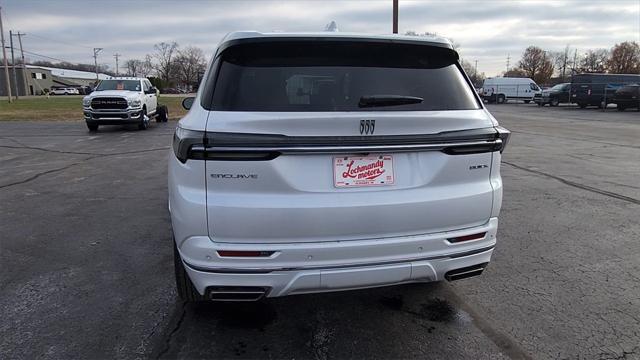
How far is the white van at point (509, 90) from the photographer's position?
50188 millimetres

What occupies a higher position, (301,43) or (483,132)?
(301,43)

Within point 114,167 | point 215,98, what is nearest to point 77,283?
point 215,98

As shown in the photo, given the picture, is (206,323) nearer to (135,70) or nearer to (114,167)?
(114,167)

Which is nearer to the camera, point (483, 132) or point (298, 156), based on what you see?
point (298, 156)

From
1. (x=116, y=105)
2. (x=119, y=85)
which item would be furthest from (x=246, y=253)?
(x=119, y=85)

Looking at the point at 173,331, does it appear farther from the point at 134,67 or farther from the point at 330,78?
the point at 134,67

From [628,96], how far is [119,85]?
105ft

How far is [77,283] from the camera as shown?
4.00m

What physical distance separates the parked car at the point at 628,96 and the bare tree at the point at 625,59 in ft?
220

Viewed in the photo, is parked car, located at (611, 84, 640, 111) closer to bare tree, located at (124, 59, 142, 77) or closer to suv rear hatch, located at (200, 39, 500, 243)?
suv rear hatch, located at (200, 39, 500, 243)

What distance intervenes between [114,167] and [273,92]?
7.87 metres

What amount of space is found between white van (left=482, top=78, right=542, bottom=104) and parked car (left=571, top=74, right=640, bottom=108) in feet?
38.4

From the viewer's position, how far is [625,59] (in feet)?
299

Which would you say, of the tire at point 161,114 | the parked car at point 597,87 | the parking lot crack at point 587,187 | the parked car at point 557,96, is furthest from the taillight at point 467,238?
the parked car at point 557,96
